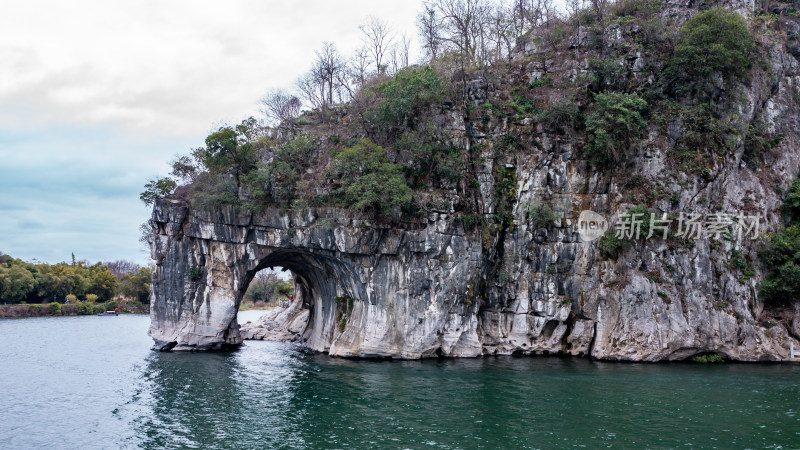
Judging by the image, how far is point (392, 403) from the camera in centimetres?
1880

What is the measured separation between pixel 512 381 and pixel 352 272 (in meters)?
11.1

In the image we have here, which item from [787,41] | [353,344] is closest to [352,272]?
[353,344]

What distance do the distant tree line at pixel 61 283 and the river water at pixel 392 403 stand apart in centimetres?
4168

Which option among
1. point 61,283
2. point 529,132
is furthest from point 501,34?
point 61,283

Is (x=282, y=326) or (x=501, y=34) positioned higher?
(x=501, y=34)

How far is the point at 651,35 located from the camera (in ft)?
103

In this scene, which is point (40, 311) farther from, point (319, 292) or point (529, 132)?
point (529, 132)

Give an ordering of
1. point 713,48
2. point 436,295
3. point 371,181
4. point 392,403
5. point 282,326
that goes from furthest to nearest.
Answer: point 282,326 → point 436,295 → point 713,48 → point 371,181 → point 392,403

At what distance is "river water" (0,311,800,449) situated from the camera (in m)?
15.1

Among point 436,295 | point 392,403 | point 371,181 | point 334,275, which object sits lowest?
point 392,403

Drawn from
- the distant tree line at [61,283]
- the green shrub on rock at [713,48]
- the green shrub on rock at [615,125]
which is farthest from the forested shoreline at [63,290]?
the green shrub on rock at [713,48]

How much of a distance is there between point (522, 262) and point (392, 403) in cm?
1368

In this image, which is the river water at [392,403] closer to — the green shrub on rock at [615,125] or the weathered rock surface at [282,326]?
the weathered rock surface at [282,326]

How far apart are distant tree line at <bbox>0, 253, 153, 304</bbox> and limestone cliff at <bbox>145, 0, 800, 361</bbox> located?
141 feet
